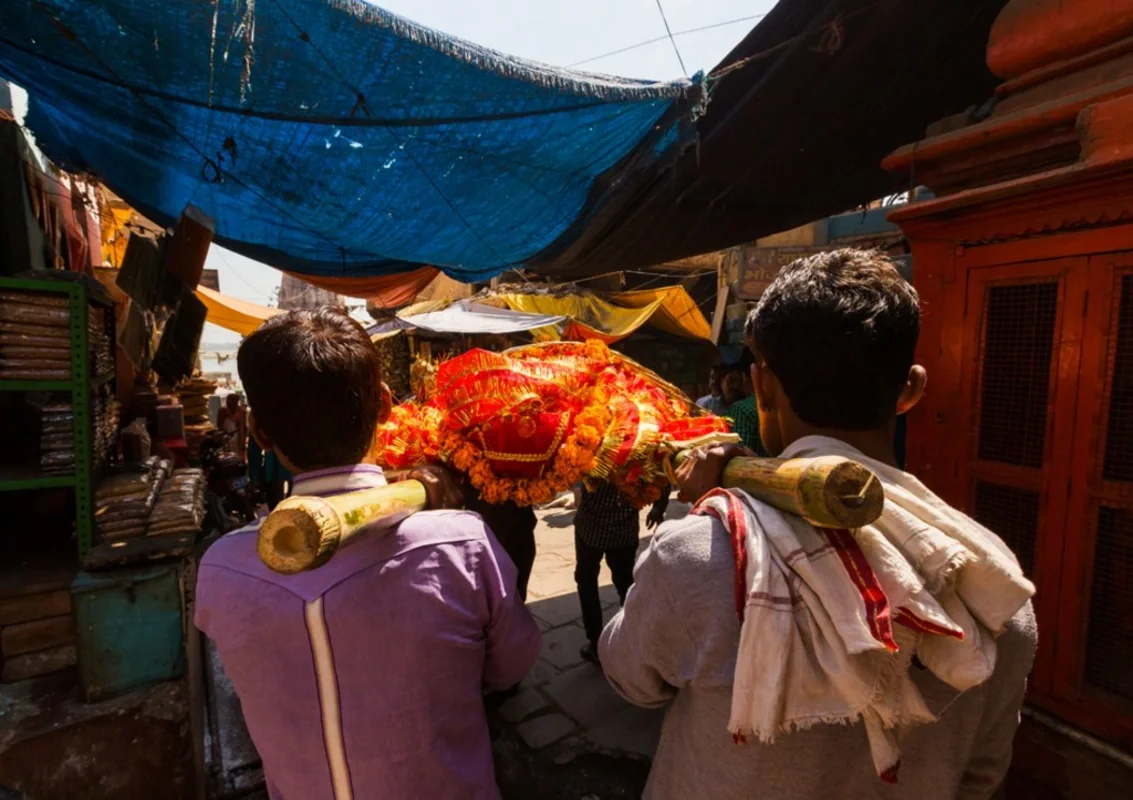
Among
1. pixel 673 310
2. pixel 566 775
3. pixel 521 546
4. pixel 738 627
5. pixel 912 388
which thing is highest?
pixel 673 310

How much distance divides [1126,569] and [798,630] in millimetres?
2580

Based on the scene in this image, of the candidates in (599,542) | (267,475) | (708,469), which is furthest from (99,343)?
(267,475)

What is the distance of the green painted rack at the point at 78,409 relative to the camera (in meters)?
2.45

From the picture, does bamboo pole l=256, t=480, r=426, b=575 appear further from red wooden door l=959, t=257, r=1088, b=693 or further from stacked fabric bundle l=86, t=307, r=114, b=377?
red wooden door l=959, t=257, r=1088, b=693

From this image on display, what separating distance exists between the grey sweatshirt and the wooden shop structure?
191cm

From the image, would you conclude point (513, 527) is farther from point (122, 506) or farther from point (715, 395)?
point (715, 395)

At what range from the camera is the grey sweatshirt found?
3.39 ft

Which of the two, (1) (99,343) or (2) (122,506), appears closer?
(2) (122,506)

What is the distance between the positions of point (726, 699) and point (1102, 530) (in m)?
2.52

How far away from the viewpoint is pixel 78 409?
2.53 meters

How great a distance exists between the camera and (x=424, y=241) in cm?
530

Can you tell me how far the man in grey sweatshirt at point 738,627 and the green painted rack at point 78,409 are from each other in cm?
266

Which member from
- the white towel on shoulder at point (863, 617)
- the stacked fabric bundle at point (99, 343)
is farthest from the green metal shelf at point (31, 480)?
the white towel on shoulder at point (863, 617)

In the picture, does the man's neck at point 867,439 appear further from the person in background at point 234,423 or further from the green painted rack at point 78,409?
the person in background at point 234,423
